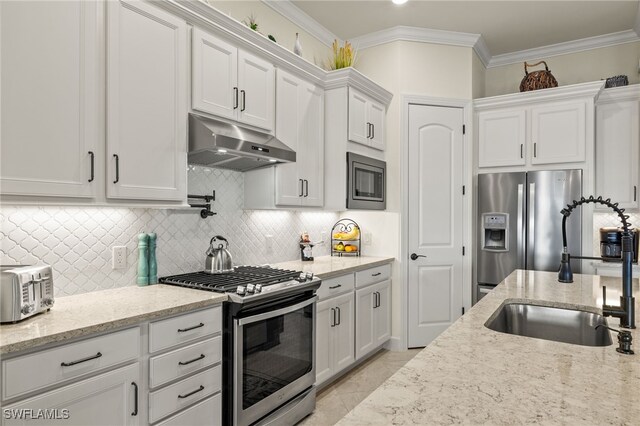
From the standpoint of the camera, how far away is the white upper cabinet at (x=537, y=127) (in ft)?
12.2

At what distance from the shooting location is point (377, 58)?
4129mm

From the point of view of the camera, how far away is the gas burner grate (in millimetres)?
2197

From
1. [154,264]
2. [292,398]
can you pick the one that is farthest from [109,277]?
[292,398]

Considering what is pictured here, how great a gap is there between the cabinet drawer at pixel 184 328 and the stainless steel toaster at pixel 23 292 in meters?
0.43

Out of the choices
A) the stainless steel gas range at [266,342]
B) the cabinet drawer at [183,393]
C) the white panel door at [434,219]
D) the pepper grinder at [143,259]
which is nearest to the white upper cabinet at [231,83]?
the pepper grinder at [143,259]

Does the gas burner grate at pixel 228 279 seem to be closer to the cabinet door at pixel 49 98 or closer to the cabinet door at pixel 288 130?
the cabinet door at pixel 288 130

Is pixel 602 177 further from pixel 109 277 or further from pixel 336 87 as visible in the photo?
pixel 109 277

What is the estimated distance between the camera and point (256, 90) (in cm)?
269

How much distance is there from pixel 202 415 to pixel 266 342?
491 mm

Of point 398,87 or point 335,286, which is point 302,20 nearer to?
point 398,87

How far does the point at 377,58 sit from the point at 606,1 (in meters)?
2.02

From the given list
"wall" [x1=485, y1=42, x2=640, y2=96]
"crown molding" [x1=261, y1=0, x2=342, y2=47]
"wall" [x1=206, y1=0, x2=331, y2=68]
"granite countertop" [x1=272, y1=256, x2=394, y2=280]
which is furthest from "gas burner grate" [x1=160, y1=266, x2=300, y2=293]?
"wall" [x1=485, y1=42, x2=640, y2=96]

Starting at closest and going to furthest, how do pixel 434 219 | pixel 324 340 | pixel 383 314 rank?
pixel 324 340
pixel 383 314
pixel 434 219

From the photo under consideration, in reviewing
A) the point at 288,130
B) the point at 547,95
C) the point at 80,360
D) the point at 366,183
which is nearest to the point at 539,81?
the point at 547,95
